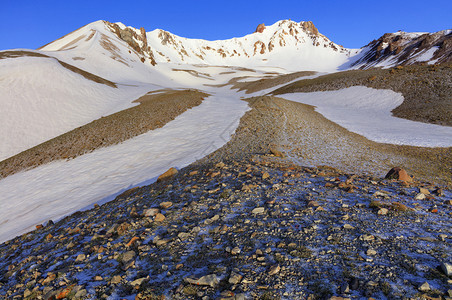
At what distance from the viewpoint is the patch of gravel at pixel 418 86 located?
2500 centimetres

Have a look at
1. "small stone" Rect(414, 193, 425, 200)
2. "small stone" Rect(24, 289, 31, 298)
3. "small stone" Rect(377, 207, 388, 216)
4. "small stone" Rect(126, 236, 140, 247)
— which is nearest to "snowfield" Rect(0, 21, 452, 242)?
"small stone" Rect(126, 236, 140, 247)

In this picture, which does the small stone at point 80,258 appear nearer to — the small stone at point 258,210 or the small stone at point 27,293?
the small stone at point 27,293

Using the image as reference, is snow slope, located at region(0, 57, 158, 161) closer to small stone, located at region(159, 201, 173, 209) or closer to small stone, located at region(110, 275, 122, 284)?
A: small stone, located at region(159, 201, 173, 209)

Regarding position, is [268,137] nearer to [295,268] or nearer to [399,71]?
[295,268]

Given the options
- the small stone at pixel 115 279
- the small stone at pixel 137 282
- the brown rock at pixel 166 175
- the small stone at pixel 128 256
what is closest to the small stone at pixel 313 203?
the small stone at pixel 137 282

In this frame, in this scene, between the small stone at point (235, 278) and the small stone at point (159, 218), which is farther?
the small stone at point (159, 218)

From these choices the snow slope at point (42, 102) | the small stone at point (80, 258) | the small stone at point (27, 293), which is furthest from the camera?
the snow slope at point (42, 102)

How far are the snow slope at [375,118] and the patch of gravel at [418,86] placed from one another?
1288 millimetres

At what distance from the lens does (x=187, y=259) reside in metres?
4.50

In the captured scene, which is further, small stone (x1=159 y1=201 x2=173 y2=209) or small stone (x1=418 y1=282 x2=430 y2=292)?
small stone (x1=159 y1=201 x2=173 y2=209)

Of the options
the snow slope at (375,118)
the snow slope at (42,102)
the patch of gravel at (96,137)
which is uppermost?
the snow slope at (42,102)

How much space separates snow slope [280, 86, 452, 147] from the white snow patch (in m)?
13.0

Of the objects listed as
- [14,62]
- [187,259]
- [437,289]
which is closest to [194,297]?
[187,259]

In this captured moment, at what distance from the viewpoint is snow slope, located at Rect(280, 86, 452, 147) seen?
18562 millimetres
